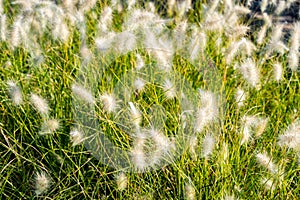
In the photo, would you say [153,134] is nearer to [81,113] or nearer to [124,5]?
[81,113]

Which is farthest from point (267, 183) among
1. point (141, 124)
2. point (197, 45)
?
point (197, 45)

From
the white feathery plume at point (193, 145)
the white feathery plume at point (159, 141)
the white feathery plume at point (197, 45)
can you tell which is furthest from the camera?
the white feathery plume at point (197, 45)

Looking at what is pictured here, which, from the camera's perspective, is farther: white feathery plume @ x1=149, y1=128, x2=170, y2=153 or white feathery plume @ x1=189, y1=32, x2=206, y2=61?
white feathery plume @ x1=189, y1=32, x2=206, y2=61

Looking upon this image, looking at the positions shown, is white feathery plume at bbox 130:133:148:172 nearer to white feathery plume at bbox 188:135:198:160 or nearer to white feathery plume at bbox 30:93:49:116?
white feathery plume at bbox 188:135:198:160

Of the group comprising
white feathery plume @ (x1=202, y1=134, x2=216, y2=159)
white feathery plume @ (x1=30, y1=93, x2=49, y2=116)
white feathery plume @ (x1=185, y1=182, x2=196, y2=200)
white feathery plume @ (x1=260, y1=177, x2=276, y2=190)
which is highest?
white feathery plume @ (x1=30, y1=93, x2=49, y2=116)

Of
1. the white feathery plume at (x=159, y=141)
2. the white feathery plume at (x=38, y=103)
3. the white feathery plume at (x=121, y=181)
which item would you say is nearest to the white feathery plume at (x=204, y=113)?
the white feathery plume at (x=159, y=141)

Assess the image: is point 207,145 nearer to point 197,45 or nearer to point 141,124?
point 141,124

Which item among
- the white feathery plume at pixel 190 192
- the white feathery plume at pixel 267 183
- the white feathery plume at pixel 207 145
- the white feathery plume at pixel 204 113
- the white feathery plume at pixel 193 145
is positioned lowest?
the white feathery plume at pixel 267 183

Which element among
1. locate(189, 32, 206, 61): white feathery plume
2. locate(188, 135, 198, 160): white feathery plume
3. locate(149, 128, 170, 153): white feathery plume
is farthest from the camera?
locate(189, 32, 206, 61): white feathery plume

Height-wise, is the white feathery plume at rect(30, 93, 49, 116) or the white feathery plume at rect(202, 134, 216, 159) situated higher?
the white feathery plume at rect(30, 93, 49, 116)

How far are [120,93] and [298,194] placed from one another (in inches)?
34.6

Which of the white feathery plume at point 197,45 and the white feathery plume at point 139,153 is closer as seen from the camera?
the white feathery plume at point 139,153

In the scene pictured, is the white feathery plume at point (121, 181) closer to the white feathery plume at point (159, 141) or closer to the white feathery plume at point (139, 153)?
the white feathery plume at point (139, 153)

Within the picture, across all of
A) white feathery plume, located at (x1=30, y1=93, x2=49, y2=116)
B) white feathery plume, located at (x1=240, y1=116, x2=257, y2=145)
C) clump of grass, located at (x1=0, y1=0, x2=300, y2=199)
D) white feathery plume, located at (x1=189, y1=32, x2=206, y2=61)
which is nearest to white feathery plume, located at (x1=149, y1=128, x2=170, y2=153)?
clump of grass, located at (x1=0, y1=0, x2=300, y2=199)
